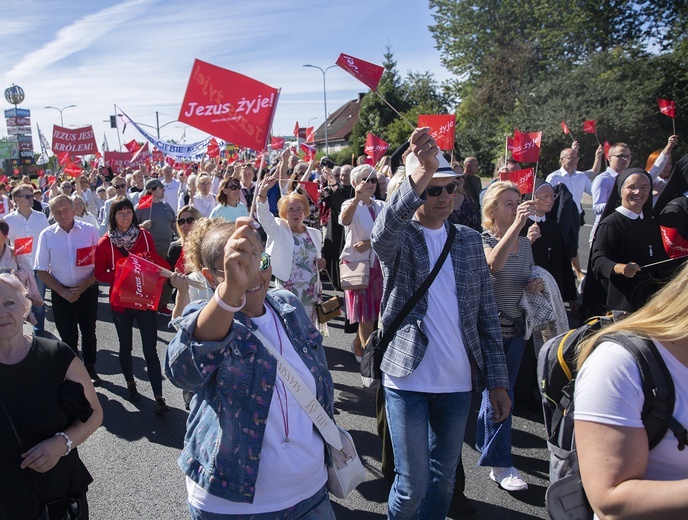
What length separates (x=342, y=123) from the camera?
71.4 meters

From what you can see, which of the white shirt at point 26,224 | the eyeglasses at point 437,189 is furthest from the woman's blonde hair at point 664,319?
the white shirt at point 26,224

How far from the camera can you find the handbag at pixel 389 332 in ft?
9.20

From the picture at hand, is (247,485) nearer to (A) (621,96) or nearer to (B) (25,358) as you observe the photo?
(B) (25,358)

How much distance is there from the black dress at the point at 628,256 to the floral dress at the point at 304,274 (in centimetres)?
240

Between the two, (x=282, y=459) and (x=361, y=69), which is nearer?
(x=282, y=459)

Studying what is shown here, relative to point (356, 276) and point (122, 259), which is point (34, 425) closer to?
point (122, 259)

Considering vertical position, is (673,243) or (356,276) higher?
(673,243)

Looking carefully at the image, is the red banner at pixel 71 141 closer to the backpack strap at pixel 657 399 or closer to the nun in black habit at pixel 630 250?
the nun in black habit at pixel 630 250

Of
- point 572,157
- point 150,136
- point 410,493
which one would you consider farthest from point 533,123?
point 410,493

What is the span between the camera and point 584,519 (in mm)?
1708

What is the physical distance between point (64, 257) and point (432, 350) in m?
4.52

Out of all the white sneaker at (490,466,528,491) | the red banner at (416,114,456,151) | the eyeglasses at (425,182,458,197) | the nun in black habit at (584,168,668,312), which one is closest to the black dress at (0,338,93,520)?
the eyeglasses at (425,182,458,197)

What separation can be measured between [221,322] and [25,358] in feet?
4.04

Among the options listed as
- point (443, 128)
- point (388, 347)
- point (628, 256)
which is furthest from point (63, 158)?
point (388, 347)
